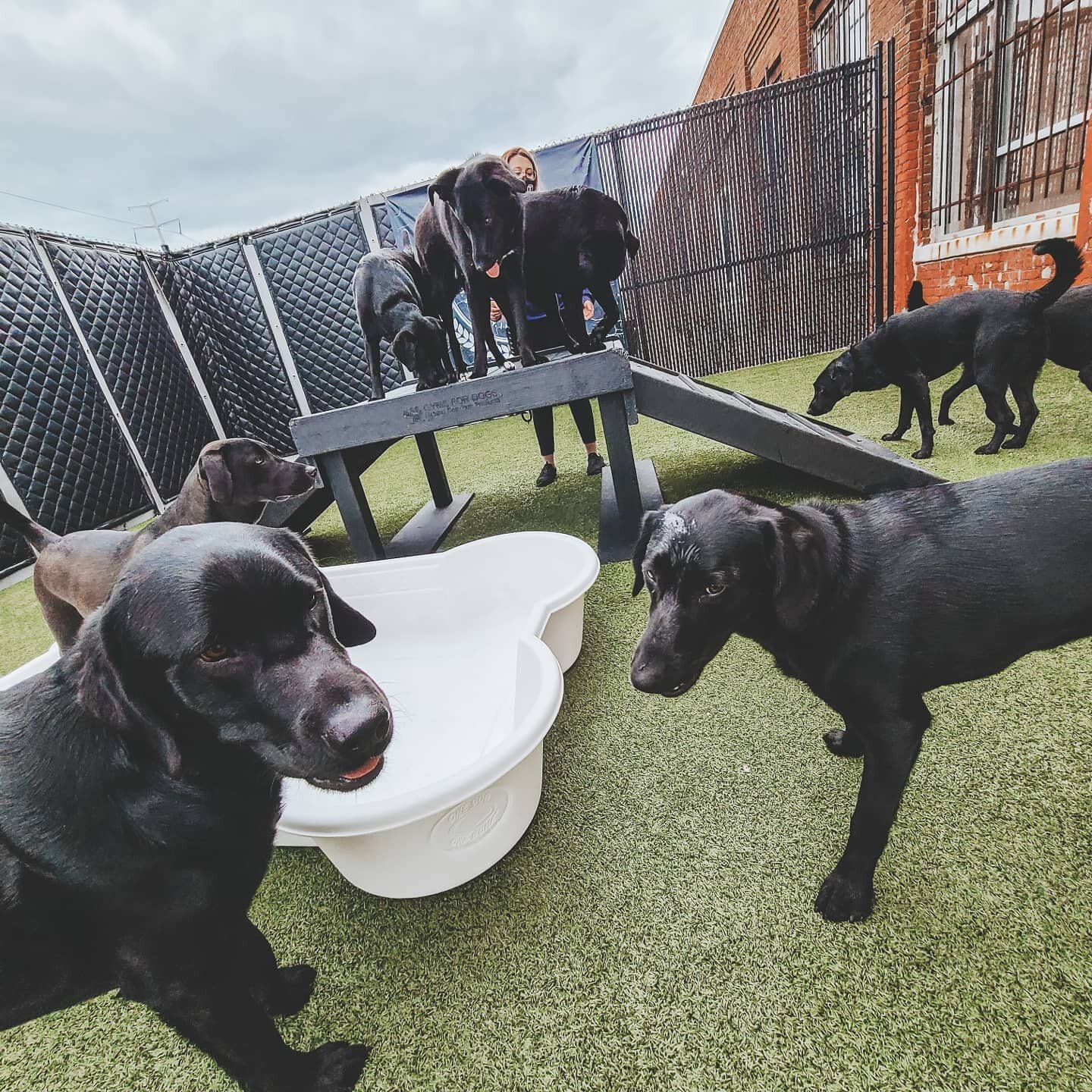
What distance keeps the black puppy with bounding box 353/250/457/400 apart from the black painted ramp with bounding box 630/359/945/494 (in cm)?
122

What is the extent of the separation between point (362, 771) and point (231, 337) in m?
9.33

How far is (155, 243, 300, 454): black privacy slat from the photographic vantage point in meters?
8.21

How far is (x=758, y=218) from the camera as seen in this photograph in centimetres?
801

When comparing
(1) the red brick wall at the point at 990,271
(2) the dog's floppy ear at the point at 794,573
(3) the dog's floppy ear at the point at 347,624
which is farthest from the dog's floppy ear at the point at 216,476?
(1) the red brick wall at the point at 990,271

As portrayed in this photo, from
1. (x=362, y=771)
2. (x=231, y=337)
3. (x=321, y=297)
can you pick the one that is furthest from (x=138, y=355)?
(x=362, y=771)

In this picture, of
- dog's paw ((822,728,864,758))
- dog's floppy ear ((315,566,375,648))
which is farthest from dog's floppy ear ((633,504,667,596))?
dog's paw ((822,728,864,758))

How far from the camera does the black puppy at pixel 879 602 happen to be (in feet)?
4.25

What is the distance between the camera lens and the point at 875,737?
51.3 inches

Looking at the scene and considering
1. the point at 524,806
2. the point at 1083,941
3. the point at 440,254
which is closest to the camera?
the point at 1083,941

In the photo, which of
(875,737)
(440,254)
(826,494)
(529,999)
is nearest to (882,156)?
(826,494)

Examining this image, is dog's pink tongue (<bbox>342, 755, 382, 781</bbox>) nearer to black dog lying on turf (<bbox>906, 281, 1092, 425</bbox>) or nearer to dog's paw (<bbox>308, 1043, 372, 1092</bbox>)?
dog's paw (<bbox>308, 1043, 372, 1092</bbox>)

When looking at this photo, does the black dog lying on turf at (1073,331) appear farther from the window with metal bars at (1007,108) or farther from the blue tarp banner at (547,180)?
the blue tarp banner at (547,180)

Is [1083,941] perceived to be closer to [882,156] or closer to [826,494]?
[826,494]

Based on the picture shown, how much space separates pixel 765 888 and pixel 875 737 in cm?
50
